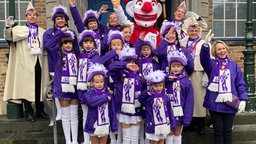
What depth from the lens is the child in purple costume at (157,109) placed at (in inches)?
204

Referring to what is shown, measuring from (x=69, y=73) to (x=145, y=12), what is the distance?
4.93 ft

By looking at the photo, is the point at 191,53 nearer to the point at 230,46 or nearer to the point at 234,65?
the point at 234,65

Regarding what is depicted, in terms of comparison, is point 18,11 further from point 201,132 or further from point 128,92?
point 201,132

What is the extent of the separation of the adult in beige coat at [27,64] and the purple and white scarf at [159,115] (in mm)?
2160

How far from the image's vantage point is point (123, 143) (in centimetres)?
548

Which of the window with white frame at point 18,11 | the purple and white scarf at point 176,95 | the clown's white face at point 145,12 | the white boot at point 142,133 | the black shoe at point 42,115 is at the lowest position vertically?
the white boot at point 142,133

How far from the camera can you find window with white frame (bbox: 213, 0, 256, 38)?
943 centimetres

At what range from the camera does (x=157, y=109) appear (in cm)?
520

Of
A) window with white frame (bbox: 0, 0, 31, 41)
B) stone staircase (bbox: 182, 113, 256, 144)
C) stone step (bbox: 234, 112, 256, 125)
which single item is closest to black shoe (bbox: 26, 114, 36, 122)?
stone staircase (bbox: 182, 113, 256, 144)

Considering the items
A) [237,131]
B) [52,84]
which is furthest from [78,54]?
[237,131]

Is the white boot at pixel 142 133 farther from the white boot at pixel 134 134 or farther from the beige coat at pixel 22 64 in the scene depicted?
the beige coat at pixel 22 64

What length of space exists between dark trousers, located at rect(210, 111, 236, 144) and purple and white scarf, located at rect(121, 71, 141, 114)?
1151 millimetres

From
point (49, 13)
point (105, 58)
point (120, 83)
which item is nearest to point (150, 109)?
point (120, 83)

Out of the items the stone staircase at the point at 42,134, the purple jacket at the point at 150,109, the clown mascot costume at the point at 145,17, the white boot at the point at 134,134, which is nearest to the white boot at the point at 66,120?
the stone staircase at the point at 42,134
